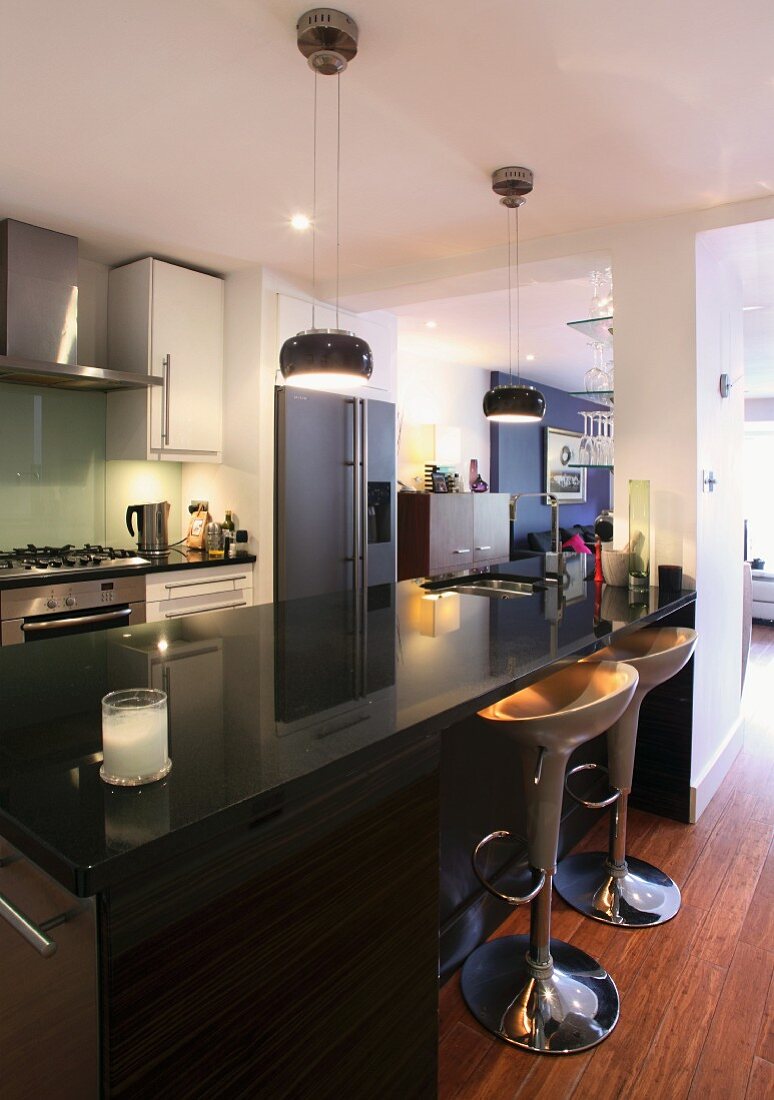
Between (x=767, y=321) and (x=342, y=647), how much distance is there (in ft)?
14.1

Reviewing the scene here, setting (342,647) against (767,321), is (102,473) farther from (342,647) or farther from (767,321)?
(767,321)

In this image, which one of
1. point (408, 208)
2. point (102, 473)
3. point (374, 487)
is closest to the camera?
point (408, 208)

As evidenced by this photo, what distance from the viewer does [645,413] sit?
299cm

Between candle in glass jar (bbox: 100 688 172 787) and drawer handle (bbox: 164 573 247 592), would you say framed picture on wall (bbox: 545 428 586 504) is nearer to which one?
drawer handle (bbox: 164 573 247 592)

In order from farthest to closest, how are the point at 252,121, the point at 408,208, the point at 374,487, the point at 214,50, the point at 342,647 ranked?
the point at 374,487 → the point at 408,208 → the point at 252,121 → the point at 214,50 → the point at 342,647

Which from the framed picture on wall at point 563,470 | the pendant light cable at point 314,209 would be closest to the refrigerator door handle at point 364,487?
the pendant light cable at point 314,209

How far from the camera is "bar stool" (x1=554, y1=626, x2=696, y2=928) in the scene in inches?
86.9

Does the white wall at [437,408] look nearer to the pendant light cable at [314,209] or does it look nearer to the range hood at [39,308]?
the pendant light cable at [314,209]

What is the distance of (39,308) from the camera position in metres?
3.25

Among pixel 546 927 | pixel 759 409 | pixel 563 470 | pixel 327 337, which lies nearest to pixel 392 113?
pixel 327 337

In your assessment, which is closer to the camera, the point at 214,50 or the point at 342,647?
the point at 342,647

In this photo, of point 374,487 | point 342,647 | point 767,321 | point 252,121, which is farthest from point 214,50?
point 767,321

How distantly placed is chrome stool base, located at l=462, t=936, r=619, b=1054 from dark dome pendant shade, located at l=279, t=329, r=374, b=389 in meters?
1.69

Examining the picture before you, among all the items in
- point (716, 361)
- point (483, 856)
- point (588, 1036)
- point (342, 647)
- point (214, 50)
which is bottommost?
point (588, 1036)
